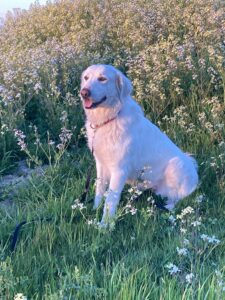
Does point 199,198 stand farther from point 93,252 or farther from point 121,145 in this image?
point 93,252

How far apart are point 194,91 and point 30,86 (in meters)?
1.86

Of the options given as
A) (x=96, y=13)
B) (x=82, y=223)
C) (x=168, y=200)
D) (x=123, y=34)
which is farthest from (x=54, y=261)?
(x=96, y=13)

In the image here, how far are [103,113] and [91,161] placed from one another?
3.02 ft

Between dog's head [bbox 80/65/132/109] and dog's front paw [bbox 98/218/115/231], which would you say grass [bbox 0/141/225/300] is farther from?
dog's head [bbox 80/65/132/109]

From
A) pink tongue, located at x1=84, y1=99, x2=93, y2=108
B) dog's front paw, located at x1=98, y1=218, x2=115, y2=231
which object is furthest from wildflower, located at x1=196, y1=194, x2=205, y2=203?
pink tongue, located at x1=84, y1=99, x2=93, y2=108

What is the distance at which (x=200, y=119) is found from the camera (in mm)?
5051

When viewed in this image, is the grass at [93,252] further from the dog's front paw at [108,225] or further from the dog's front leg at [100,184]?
the dog's front leg at [100,184]

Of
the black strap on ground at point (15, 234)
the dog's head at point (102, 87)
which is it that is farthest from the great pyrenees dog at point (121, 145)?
the black strap on ground at point (15, 234)

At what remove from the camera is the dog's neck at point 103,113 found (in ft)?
13.2

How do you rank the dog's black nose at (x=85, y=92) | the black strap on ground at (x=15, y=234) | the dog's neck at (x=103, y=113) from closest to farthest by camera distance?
the black strap on ground at (x=15, y=234), the dog's black nose at (x=85, y=92), the dog's neck at (x=103, y=113)

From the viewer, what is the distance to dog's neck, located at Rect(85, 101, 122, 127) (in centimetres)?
402

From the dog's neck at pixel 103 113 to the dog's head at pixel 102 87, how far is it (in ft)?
0.14

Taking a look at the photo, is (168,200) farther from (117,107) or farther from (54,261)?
(54,261)

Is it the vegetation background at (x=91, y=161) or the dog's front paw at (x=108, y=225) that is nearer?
the vegetation background at (x=91, y=161)
